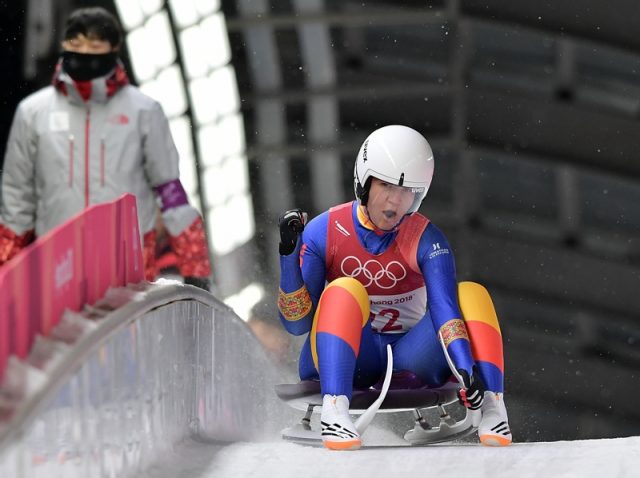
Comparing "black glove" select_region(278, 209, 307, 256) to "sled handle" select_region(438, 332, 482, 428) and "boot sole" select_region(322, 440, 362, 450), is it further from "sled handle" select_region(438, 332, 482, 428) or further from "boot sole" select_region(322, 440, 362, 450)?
"boot sole" select_region(322, 440, 362, 450)

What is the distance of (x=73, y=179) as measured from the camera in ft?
19.6

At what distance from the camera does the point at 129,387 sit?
3.48m

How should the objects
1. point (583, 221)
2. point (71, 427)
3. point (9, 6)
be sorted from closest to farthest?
point (71, 427) → point (9, 6) → point (583, 221)

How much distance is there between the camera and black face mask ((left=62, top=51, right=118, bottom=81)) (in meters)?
5.98

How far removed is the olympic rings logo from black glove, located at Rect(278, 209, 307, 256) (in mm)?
239

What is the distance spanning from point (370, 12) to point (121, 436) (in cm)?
976

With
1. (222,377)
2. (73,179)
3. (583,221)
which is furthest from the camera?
(583,221)

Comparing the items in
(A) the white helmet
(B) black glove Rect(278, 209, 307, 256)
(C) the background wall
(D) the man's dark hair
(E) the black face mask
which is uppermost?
(D) the man's dark hair

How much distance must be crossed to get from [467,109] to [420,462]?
10.1 m

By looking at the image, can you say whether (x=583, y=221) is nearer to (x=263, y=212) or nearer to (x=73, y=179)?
(x=263, y=212)

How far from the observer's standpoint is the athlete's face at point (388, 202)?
15.1ft

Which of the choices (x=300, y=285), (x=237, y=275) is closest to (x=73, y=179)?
(x=300, y=285)

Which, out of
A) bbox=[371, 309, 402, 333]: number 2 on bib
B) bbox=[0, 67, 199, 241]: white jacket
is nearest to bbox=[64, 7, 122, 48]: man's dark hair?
bbox=[0, 67, 199, 241]: white jacket

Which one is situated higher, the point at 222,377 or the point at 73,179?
the point at 73,179
